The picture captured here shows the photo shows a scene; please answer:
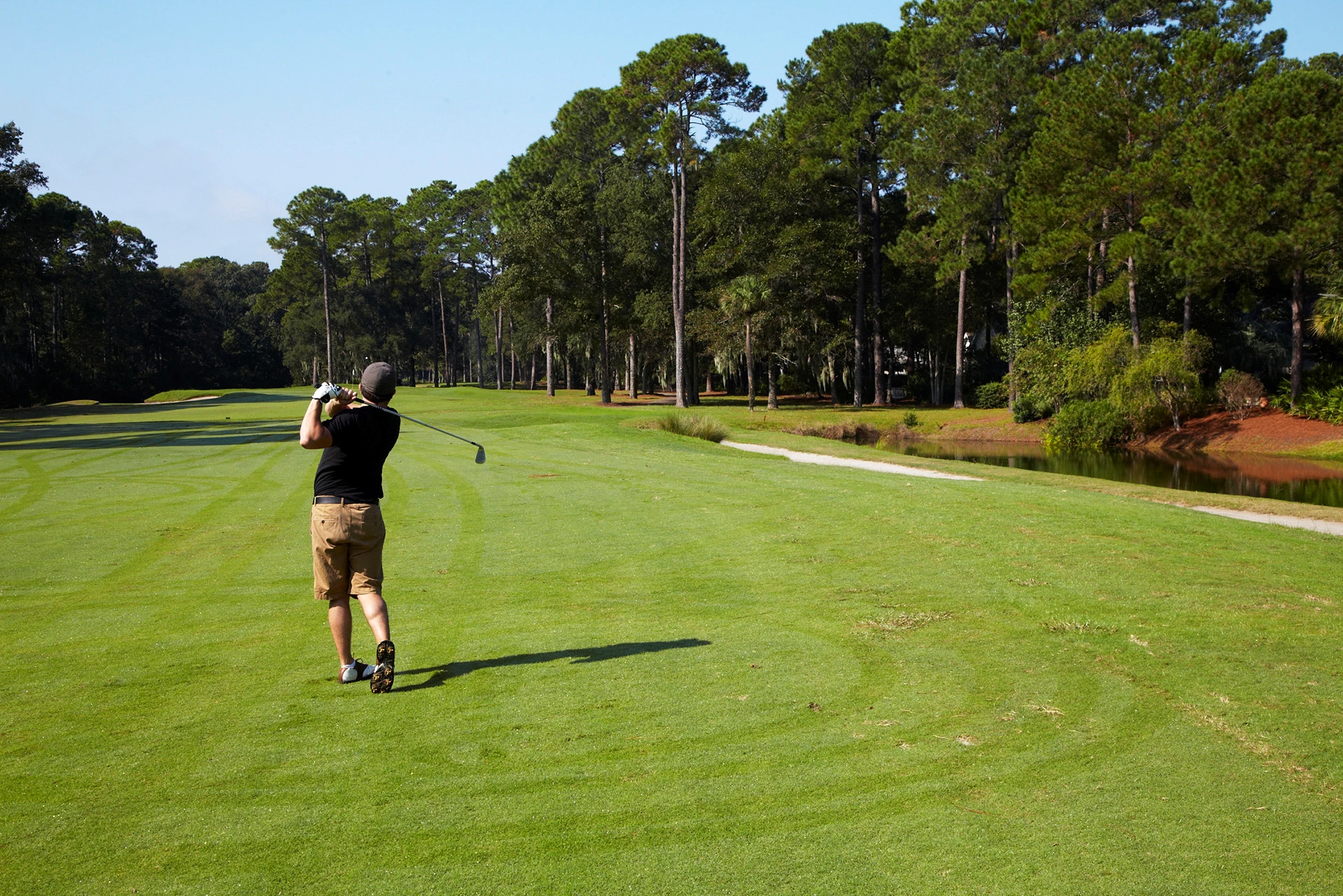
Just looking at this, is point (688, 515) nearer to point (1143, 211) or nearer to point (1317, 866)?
point (1317, 866)

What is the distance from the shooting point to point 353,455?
258 inches

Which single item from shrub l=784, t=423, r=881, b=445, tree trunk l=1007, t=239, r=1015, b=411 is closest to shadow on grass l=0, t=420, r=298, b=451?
shrub l=784, t=423, r=881, b=445

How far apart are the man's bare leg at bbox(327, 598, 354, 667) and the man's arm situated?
3.57 ft

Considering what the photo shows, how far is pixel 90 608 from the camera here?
870cm

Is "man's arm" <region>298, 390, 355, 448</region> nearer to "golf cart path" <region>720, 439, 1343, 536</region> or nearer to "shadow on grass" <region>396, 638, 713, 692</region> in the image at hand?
"shadow on grass" <region>396, 638, 713, 692</region>

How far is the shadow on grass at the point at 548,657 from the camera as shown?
6.66m

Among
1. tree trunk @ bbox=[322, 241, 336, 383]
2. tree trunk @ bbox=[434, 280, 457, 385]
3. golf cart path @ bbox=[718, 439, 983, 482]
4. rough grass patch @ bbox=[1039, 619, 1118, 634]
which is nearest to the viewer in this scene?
rough grass patch @ bbox=[1039, 619, 1118, 634]

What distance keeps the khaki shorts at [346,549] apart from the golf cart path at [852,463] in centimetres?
1464

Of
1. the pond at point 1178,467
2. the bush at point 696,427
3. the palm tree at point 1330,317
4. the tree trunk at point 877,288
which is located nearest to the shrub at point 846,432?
the pond at point 1178,467

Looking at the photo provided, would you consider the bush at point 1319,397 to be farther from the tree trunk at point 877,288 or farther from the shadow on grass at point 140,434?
the shadow on grass at point 140,434

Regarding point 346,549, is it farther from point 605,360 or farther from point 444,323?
point 444,323

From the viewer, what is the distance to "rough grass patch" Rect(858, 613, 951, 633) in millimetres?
7852

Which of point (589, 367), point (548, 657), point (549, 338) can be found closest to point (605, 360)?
point (549, 338)

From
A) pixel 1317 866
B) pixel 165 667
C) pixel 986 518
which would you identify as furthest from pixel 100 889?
pixel 986 518
